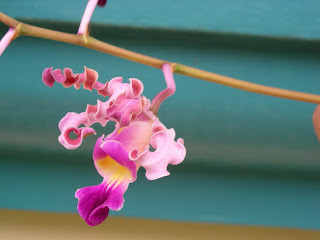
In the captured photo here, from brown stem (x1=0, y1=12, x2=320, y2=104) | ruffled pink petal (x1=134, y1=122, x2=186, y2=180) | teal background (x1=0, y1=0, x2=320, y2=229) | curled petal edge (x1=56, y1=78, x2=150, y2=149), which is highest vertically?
teal background (x1=0, y1=0, x2=320, y2=229)

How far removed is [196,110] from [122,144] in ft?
1.16

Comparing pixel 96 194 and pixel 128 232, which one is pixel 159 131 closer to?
pixel 96 194

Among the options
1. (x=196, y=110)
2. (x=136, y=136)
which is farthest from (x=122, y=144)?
(x=196, y=110)

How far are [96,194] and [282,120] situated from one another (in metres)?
0.44

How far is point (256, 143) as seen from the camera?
614mm

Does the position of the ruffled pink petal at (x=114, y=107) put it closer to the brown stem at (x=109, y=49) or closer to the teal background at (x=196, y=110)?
the brown stem at (x=109, y=49)

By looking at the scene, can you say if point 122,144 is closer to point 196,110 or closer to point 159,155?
point 159,155

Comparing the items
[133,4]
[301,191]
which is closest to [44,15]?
[133,4]

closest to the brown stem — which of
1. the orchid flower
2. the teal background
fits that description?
the orchid flower

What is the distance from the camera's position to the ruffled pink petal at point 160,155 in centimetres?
24

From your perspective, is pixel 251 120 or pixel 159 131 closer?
pixel 159 131

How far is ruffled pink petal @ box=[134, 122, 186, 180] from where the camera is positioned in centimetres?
24

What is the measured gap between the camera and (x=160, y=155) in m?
0.25

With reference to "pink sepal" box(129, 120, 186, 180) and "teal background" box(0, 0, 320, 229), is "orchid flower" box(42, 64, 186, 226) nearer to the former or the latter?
"pink sepal" box(129, 120, 186, 180)
